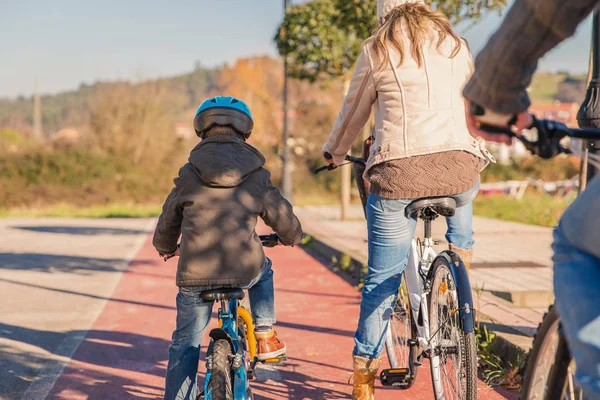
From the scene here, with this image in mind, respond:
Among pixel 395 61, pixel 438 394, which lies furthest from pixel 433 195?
pixel 438 394

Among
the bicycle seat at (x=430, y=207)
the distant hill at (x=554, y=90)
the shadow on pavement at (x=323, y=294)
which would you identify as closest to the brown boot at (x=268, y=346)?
the bicycle seat at (x=430, y=207)

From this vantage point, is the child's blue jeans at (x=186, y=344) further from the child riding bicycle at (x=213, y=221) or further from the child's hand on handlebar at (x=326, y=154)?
the child's hand on handlebar at (x=326, y=154)

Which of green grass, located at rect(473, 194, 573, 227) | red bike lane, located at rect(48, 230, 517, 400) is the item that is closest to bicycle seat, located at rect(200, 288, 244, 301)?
red bike lane, located at rect(48, 230, 517, 400)

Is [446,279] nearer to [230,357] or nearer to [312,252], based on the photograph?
[230,357]

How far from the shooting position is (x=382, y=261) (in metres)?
3.56

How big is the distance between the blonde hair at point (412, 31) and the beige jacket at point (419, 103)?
0.02 m

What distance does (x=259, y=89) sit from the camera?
159ft

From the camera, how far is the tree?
1201 centimetres

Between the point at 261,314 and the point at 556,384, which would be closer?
the point at 556,384

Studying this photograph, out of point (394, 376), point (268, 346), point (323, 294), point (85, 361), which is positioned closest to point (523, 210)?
point (323, 294)

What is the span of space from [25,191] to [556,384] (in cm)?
3411

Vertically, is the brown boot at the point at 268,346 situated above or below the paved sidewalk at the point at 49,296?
above

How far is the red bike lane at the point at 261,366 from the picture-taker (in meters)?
4.64

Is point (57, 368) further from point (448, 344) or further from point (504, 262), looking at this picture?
point (504, 262)
